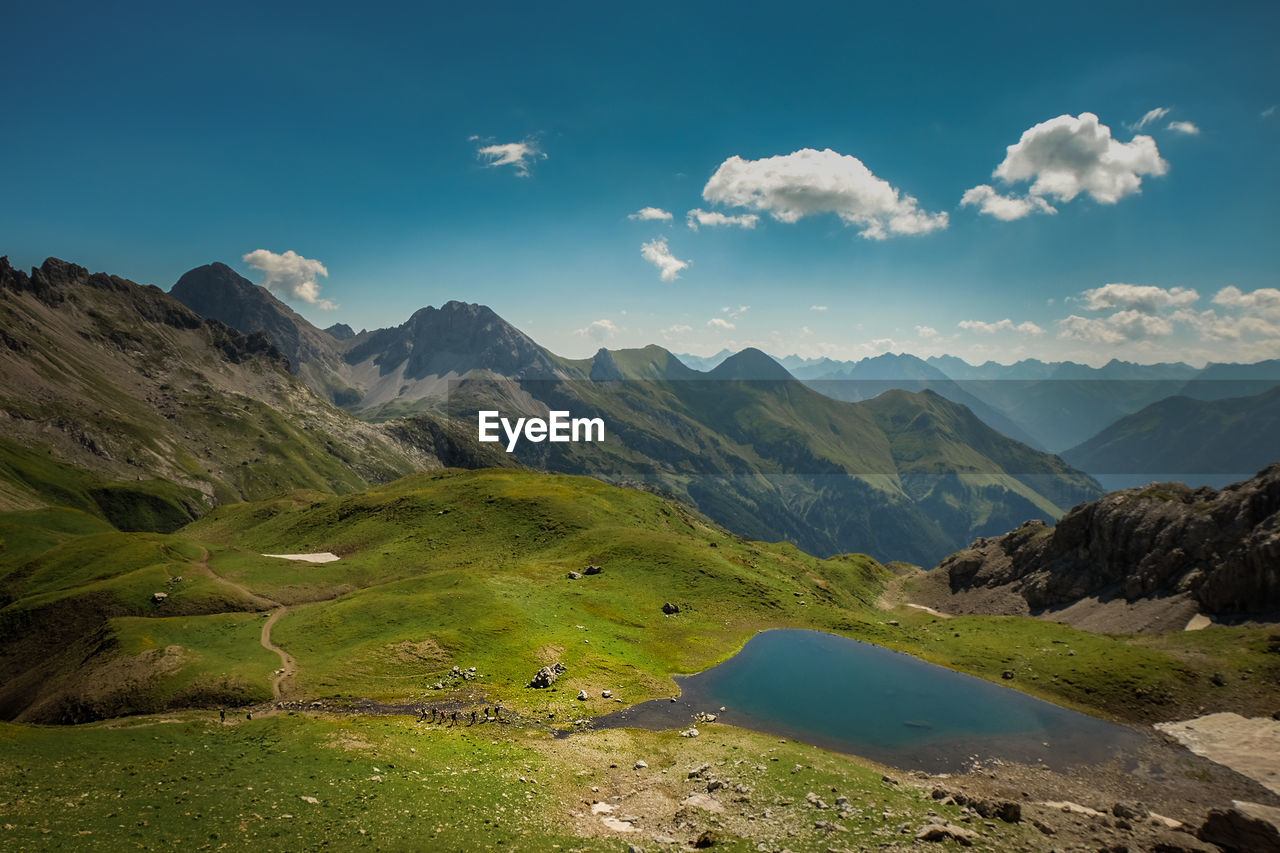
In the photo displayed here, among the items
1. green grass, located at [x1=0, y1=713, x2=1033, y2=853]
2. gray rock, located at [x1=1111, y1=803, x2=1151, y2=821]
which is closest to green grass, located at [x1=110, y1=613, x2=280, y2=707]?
green grass, located at [x1=0, y1=713, x2=1033, y2=853]

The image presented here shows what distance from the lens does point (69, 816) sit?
31.6m

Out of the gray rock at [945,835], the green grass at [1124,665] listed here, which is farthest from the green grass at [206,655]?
the green grass at [1124,665]

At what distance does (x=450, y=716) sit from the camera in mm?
54469

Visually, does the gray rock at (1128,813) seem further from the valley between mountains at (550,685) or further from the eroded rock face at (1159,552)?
the eroded rock face at (1159,552)

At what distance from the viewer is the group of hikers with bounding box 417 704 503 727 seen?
53.0 m

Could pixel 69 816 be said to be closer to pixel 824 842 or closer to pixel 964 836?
pixel 824 842

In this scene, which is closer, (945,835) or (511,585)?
(945,835)

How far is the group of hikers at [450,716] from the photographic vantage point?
174 feet

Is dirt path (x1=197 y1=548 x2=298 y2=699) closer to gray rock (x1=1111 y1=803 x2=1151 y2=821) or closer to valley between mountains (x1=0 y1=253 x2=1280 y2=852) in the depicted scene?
valley between mountains (x1=0 y1=253 x2=1280 y2=852)

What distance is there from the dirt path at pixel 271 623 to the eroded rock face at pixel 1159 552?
13670cm

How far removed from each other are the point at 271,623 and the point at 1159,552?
155 m

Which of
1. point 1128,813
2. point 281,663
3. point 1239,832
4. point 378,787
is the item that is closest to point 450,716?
point 378,787

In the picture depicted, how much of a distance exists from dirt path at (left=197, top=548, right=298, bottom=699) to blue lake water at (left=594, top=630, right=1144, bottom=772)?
3210cm

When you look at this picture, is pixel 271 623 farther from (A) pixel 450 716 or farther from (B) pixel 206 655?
(A) pixel 450 716
